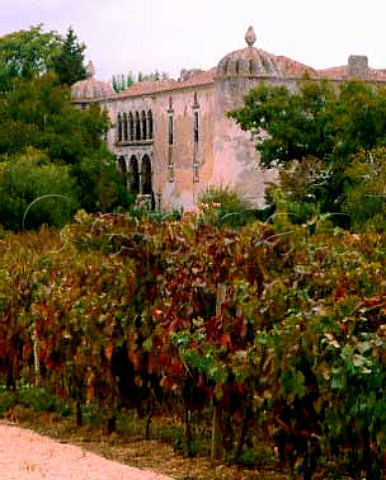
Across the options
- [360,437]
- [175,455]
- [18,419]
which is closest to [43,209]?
[18,419]

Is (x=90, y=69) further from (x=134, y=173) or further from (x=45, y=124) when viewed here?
(x=45, y=124)

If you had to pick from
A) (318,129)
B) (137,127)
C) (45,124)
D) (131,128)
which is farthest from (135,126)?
(318,129)

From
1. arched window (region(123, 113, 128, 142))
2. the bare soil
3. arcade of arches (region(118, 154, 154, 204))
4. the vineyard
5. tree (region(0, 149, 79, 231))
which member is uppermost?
the vineyard

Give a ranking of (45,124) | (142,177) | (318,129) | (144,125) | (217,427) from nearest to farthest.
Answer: (217,427)
(318,129)
(45,124)
(144,125)
(142,177)

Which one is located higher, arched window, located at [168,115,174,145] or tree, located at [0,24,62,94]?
tree, located at [0,24,62,94]

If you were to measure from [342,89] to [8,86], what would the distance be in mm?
27761

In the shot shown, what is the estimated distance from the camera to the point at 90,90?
72.8 meters

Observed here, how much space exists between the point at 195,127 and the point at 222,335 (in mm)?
48970

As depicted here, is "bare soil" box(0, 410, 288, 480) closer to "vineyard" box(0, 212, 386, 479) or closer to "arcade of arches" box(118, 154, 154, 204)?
"vineyard" box(0, 212, 386, 479)

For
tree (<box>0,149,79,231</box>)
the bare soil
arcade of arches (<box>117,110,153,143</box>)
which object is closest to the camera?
the bare soil

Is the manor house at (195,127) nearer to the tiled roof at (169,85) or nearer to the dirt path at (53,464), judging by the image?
the tiled roof at (169,85)

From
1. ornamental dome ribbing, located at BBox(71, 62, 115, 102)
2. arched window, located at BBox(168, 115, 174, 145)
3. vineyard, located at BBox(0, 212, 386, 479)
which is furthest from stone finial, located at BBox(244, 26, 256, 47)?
vineyard, located at BBox(0, 212, 386, 479)

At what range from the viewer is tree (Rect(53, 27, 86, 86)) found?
7856 centimetres

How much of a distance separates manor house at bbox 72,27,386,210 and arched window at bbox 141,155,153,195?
5 centimetres
